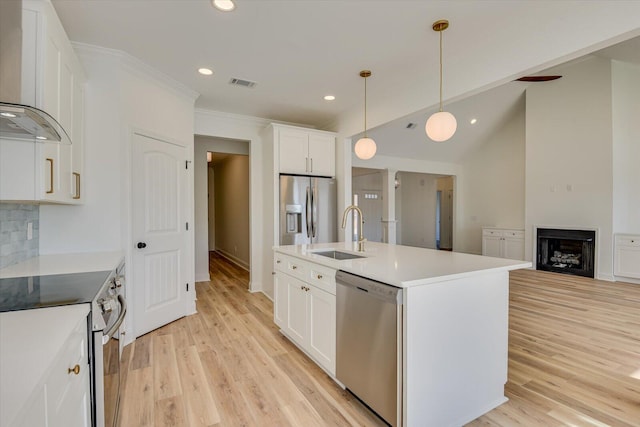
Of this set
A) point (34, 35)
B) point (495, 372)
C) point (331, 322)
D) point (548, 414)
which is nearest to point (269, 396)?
point (331, 322)

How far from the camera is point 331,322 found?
2.17m

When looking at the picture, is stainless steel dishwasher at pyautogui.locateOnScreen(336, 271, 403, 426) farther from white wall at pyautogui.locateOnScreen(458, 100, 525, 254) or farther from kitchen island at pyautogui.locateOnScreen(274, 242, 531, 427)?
white wall at pyautogui.locateOnScreen(458, 100, 525, 254)

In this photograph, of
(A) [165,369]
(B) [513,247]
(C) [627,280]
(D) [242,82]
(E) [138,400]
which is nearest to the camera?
(E) [138,400]

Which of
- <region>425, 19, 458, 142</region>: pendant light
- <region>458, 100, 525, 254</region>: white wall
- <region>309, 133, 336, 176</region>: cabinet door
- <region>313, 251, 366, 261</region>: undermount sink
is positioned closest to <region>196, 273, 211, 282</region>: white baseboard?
<region>309, 133, 336, 176</region>: cabinet door

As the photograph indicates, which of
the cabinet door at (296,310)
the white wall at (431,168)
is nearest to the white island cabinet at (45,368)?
the cabinet door at (296,310)

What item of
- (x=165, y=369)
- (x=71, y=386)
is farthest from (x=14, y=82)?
(x=165, y=369)

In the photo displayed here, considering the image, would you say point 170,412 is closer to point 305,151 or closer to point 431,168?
point 305,151

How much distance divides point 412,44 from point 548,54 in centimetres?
103

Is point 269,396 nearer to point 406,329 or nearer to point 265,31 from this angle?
point 406,329

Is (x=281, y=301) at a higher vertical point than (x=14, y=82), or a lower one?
lower

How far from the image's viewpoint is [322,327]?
2293mm

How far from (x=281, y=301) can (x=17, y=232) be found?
2.12 metres

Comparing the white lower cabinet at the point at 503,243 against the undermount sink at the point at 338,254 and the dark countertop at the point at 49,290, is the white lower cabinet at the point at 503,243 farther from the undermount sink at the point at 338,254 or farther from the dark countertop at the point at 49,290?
the dark countertop at the point at 49,290

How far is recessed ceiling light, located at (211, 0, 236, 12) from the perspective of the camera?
2120mm
